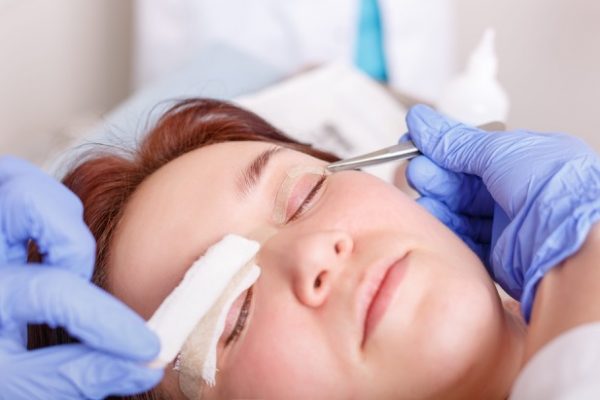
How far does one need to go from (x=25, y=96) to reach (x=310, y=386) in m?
1.33

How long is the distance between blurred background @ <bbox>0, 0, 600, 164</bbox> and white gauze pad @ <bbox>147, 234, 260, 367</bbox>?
3.41ft

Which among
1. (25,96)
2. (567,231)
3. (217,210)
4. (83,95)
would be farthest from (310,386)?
(83,95)

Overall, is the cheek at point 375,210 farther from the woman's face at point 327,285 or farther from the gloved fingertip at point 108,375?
the gloved fingertip at point 108,375

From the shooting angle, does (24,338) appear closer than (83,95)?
Yes

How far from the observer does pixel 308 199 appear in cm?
105

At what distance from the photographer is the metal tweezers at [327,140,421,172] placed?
3.74 feet

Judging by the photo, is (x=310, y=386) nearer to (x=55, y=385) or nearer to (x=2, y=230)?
(x=55, y=385)

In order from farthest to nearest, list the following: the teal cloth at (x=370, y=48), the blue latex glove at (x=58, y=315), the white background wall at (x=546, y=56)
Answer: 1. the white background wall at (x=546, y=56)
2. the teal cloth at (x=370, y=48)
3. the blue latex glove at (x=58, y=315)

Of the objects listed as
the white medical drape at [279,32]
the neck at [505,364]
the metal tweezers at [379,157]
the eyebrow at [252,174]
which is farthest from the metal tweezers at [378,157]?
the white medical drape at [279,32]

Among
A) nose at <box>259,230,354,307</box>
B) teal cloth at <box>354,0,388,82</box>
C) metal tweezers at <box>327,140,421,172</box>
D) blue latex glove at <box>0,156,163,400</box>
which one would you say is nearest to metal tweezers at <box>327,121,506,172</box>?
metal tweezers at <box>327,140,421,172</box>

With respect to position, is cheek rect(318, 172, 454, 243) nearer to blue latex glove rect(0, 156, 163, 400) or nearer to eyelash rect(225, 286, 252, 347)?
eyelash rect(225, 286, 252, 347)

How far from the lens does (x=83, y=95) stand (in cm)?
213

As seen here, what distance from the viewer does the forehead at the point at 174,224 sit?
99cm

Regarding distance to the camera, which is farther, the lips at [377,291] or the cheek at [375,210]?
the cheek at [375,210]
